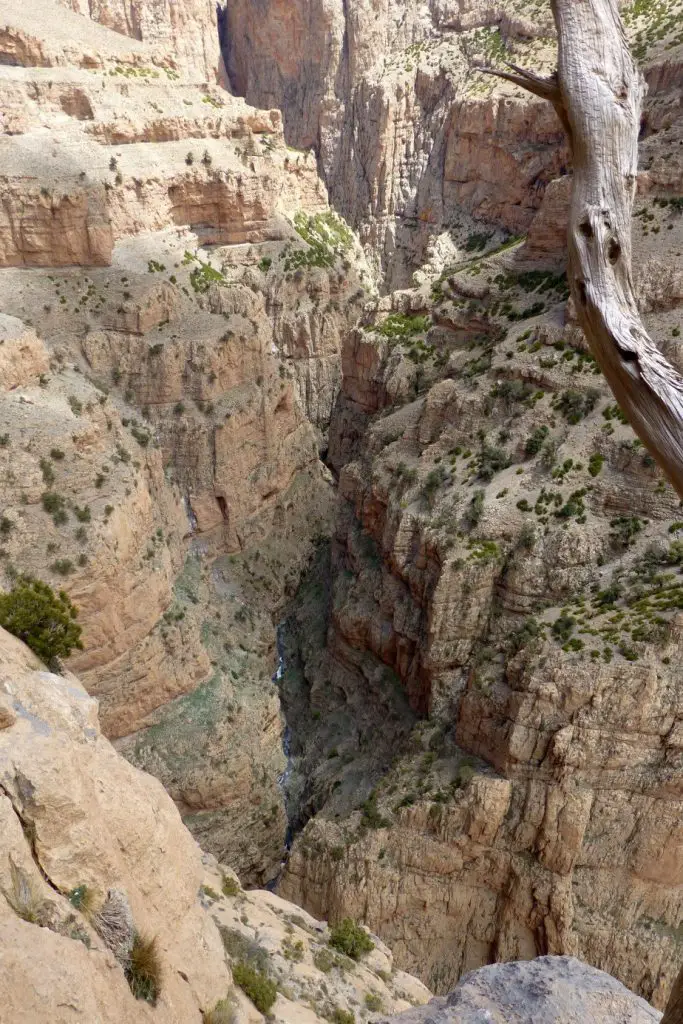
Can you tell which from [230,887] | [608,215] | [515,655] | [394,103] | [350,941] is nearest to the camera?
[608,215]

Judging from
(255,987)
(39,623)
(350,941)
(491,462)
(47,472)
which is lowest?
(350,941)

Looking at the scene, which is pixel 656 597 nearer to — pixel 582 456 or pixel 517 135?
pixel 582 456

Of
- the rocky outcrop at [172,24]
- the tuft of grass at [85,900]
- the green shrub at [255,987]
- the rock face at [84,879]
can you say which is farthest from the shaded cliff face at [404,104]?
the tuft of grass at [85,900]

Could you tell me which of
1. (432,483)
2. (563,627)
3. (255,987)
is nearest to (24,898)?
(255,987)

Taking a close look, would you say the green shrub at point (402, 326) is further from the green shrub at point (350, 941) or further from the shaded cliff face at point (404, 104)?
the green shrub at point (350, 941)

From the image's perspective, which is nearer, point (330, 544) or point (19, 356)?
point (19, 356)

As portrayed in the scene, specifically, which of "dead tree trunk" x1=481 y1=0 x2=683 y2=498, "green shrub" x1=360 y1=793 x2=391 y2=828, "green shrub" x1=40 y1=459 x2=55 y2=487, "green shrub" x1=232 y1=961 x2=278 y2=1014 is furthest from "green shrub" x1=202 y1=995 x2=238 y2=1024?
"green shrub" x1=40 y1=459 x2=55 y2=487

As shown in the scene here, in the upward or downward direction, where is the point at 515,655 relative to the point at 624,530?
downward

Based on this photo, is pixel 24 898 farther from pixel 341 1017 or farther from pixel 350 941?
pixel 350 941

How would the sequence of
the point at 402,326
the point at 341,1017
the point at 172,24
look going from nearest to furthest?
the point at 341,1017
the point at 402,326
the point at 172,24
